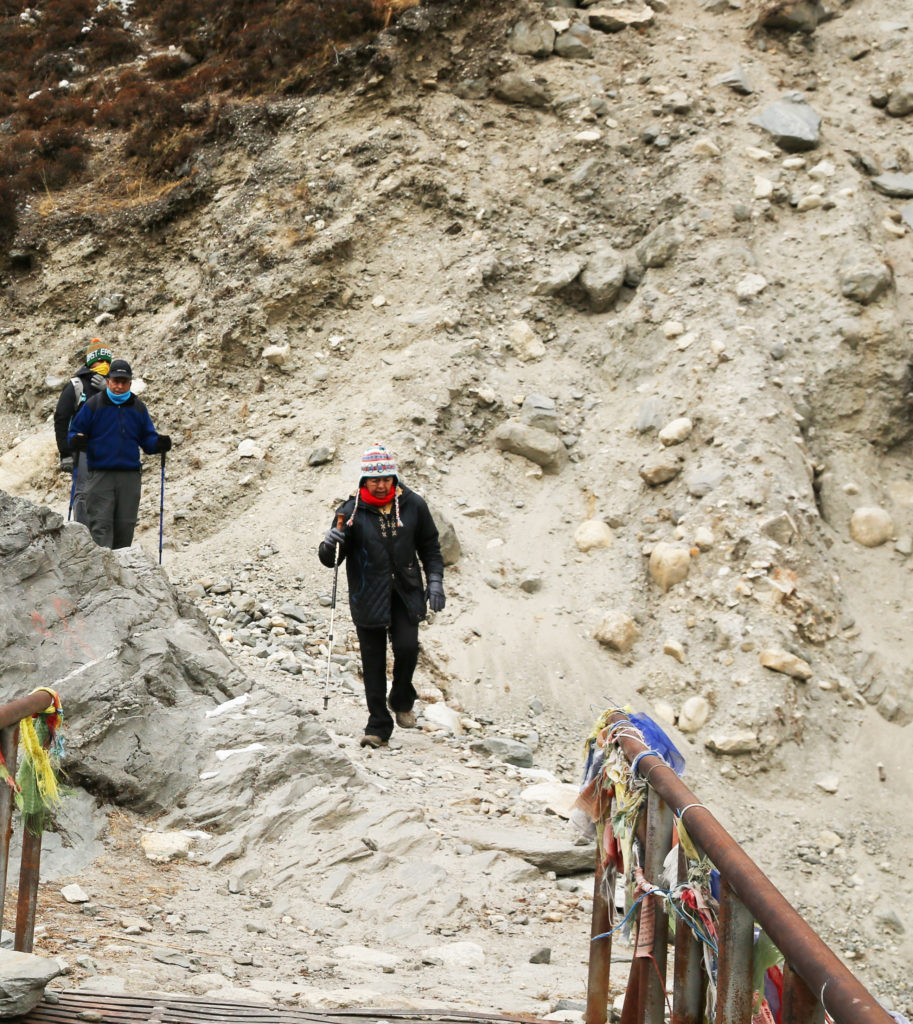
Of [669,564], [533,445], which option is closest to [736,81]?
[533,445]

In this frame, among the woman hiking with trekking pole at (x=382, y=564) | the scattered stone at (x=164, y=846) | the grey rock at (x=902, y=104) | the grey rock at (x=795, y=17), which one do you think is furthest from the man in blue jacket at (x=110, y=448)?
the grey rock at (x=795, y=17)

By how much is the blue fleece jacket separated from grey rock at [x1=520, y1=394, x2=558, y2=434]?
204 inches

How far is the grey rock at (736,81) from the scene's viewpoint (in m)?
14.6

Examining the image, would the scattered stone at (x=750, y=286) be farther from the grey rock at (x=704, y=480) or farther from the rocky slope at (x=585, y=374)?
the grey rock at (x=704, y=480)

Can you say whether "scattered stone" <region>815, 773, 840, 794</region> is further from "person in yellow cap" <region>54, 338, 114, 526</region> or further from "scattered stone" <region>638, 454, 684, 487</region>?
"person in yellow cap" <region>54, 338, 114, 526</region>

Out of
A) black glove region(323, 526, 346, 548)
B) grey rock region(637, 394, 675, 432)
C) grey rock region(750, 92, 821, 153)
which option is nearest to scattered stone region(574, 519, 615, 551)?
grey rock region(637, 394, 675, 432)

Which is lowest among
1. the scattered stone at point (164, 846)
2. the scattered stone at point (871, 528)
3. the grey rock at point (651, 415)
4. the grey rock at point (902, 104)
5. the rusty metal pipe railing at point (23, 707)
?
the scattered stone at point (871, 528)

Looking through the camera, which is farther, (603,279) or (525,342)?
(603,279)

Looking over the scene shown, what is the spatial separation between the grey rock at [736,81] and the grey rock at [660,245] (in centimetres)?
293

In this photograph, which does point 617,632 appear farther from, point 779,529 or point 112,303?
point 112,303

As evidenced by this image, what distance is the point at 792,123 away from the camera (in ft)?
45.8

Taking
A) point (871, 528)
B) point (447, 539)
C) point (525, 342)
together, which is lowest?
point (871, 528)

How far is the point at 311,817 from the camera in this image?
551 cm

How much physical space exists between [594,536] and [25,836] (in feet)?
27.6
